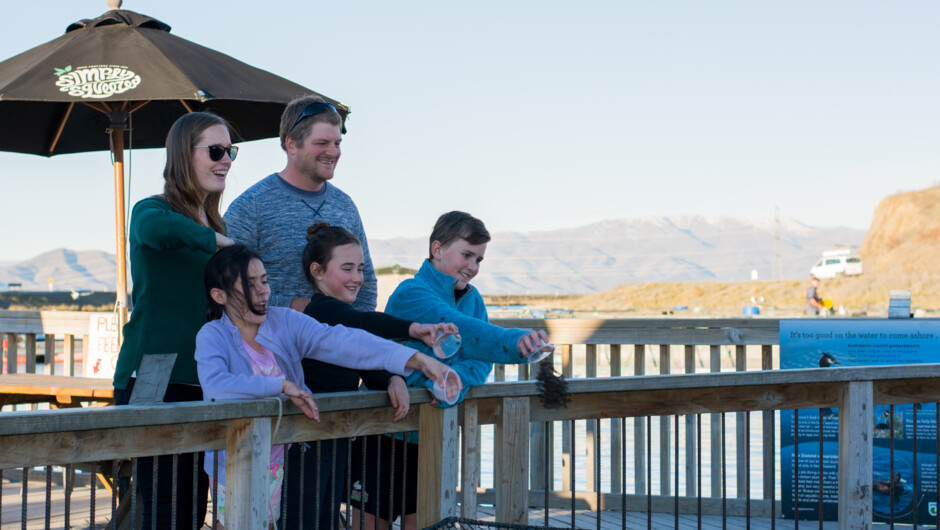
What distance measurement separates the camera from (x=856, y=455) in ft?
11.2

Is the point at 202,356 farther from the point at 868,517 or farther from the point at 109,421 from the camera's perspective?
the point at 868,517

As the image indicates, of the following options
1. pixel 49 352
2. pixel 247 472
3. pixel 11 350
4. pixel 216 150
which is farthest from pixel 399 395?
pixel 11 350

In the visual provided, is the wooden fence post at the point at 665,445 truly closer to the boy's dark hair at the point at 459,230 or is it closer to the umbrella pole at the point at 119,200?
the boy's dark hair at the point at 459,230

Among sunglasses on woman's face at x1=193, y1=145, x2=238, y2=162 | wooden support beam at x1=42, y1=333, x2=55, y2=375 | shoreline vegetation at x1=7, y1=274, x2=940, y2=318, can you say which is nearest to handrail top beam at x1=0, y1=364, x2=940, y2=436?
sunglasses on woman's face at x1=193, y1=145, x2=238, y2=162

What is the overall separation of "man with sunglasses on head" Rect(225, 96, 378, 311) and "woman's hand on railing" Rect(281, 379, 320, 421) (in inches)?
21.4

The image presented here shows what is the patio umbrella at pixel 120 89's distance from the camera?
4.18 metres

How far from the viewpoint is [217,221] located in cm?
263

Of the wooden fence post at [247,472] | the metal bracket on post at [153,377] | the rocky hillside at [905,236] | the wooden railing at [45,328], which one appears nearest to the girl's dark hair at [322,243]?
the wooden fence post at [247,472]

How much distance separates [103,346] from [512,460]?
10.4ft

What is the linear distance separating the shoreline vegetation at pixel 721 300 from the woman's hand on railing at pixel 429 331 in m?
37.3

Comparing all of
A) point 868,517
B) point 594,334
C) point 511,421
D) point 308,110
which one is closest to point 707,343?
point 594,334

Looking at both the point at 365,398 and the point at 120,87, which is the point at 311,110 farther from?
the point at 120,87

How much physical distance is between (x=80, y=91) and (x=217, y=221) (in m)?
2.01

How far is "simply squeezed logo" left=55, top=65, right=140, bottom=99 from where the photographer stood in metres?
4.17
